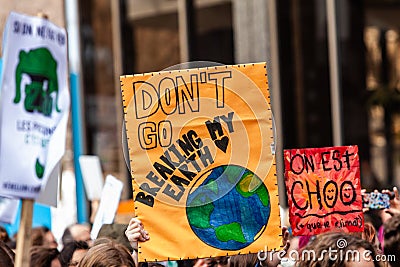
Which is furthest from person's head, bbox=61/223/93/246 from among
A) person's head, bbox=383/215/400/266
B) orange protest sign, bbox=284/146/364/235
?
person's head, bbox=383/215/400/266

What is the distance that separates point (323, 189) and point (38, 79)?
177cm

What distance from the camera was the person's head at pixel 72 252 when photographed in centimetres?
562

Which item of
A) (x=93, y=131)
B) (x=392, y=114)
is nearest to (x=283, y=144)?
(x=392, y=114)

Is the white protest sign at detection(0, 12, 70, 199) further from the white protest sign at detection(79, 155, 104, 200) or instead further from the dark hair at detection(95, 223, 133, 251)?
the white protest sign at detection(79, 155, 104, 200)

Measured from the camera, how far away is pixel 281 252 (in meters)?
5.08

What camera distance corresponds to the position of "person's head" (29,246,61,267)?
5445 millimetres

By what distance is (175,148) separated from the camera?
448cm

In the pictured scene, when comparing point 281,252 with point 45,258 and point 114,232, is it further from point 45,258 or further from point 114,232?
point 45,258

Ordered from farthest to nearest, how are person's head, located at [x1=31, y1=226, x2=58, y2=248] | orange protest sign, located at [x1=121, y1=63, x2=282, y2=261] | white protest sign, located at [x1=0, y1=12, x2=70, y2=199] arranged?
person's head, located at [x1=31, y1=226, x2=58, y2=248] < orange protest sign, located at [x1=121, y1=63, x2=282, y2=261] < white protest sign, located at [x1=0, y1=12, x2=70, y2=199]

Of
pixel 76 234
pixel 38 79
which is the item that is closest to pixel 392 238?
pixel 38 79

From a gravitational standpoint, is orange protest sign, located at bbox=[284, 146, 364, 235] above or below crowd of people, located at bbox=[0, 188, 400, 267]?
above

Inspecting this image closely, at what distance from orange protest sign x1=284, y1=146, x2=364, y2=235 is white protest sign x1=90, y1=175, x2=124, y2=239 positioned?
1403mm

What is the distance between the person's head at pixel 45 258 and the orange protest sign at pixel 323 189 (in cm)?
148

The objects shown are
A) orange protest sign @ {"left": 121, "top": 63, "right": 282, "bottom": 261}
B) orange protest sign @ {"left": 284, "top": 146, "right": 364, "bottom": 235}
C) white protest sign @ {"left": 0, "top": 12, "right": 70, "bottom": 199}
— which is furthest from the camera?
orange protest sign @ {"left": 284, "top": 146, "right": 364, "bottom": 235}
